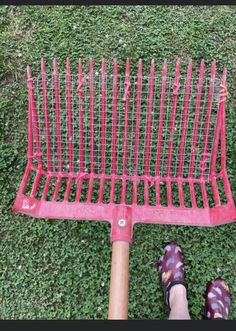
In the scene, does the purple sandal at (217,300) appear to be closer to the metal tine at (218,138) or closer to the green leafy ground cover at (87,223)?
the green leafy ground cover at (87,223)

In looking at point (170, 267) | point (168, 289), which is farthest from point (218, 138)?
point (168, 289)

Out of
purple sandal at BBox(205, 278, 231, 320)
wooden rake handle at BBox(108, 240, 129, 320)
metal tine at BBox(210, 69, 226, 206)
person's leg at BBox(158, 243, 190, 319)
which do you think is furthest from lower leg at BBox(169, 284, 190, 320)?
metal tine at BBox(210, 69, 226, 206)

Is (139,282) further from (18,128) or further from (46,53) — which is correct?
(46,53)

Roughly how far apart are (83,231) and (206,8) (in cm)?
169

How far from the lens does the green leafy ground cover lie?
251 cm

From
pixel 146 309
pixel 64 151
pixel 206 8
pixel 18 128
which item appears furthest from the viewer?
pixel 206 8

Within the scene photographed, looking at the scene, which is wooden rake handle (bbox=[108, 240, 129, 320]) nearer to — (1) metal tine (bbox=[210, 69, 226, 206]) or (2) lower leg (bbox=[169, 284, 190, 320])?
(2) lower leg (bbox=[169, 284, 190, 320])

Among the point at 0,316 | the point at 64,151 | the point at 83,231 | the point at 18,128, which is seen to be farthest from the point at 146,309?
the point at 18,128

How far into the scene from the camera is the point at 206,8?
10.2 ft

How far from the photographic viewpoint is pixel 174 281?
247 centimetres

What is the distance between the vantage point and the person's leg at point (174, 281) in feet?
7.79

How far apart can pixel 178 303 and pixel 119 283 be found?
49 centimetres

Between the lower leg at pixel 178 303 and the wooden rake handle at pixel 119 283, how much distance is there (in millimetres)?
418

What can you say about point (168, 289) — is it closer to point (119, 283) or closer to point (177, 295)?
point (177, 295)
